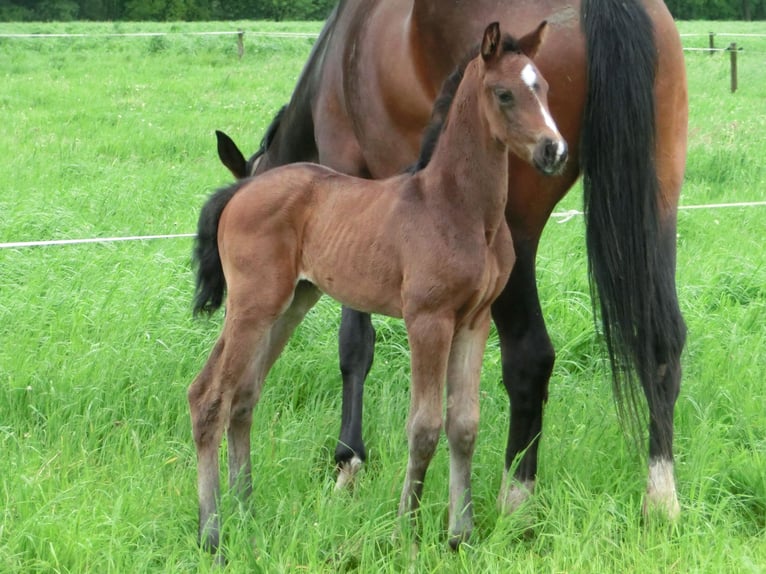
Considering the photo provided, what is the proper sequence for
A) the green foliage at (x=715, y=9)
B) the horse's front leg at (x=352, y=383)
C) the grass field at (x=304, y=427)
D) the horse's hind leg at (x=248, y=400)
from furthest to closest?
the green foliage at (x=715, y=9)
the horse's front leg at (x=352, y=383)
the horse's hind leg at (x=248, y=400)
the grass field at (x=304, y=427)

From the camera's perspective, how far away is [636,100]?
3172mm

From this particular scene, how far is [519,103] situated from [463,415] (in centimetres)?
98

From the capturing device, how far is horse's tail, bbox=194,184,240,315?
3.36m

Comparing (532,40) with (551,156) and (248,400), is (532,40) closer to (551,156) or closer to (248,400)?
(551,156)

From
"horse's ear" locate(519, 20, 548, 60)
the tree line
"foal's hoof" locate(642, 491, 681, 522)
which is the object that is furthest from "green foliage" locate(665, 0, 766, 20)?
"horse's ear" locate(519, 20, 548, 60)

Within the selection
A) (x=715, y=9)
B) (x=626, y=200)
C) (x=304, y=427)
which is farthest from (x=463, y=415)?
(x=715, y=9)

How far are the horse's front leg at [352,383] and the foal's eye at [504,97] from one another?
159 centimetres

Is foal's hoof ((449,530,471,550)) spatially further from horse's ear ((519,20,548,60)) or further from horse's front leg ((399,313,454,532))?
horse's ear ((519,20,548,60))

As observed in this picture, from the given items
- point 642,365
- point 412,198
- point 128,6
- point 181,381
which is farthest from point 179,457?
point 128,6

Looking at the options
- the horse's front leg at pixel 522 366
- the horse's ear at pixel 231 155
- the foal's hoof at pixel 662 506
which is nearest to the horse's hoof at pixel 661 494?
the foal's hoof at pixel 662 506

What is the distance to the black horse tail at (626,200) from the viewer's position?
3160 millimetres

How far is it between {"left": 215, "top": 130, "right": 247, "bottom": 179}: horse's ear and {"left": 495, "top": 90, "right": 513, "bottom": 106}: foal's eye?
168 centimetres

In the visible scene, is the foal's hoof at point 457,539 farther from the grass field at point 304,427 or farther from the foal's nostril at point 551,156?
the foal's nostril at point 551,156

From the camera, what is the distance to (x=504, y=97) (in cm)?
266
